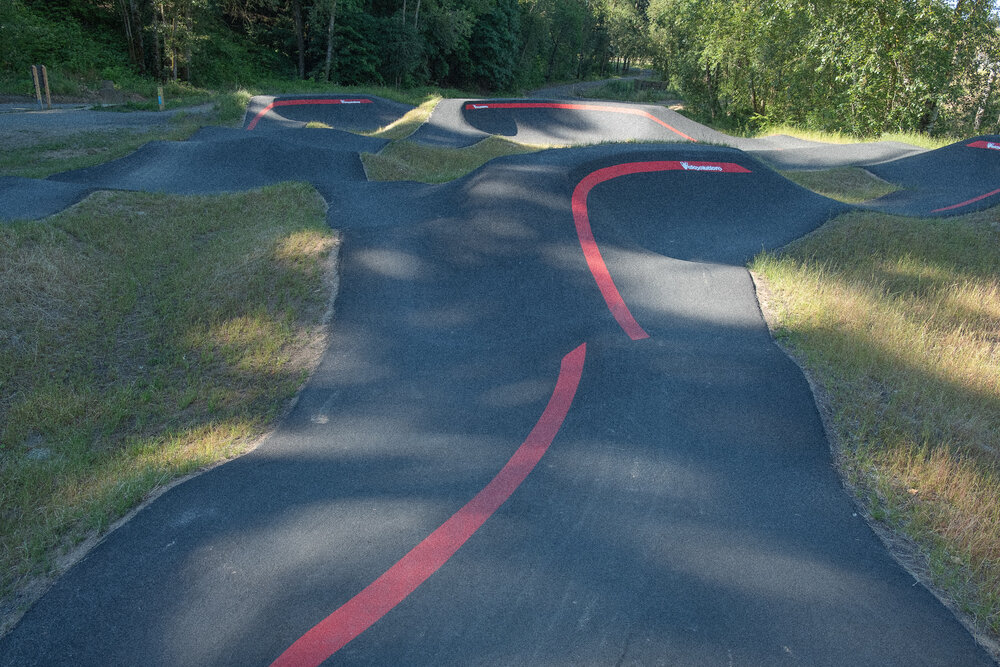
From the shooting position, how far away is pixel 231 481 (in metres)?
4.41

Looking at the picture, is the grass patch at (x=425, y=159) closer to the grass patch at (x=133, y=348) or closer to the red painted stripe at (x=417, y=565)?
the grass patch at (x=133, y=348)

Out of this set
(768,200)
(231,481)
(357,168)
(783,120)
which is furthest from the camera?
(783,120)

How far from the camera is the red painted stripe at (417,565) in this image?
298cm

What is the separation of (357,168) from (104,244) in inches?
279

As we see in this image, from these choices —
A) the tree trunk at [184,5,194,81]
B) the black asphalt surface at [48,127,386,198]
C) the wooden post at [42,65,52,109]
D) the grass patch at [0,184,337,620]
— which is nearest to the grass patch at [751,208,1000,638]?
the grass patch at [0,184,337,620]

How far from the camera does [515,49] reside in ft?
171

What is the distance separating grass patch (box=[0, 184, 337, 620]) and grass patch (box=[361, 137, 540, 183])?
5.31 m

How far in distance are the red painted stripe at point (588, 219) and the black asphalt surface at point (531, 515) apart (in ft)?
0.51

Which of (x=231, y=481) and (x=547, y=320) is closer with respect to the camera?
(x=231, y=481)

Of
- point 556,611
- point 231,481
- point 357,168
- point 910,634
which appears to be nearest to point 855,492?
point 910,634

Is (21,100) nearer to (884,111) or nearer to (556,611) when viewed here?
(556,611)

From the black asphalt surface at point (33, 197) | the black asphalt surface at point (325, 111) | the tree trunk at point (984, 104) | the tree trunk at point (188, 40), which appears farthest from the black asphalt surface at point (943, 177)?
the tree trunk at point (188, 40)

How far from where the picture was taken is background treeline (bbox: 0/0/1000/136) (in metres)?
22.5

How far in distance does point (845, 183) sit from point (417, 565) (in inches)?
663
